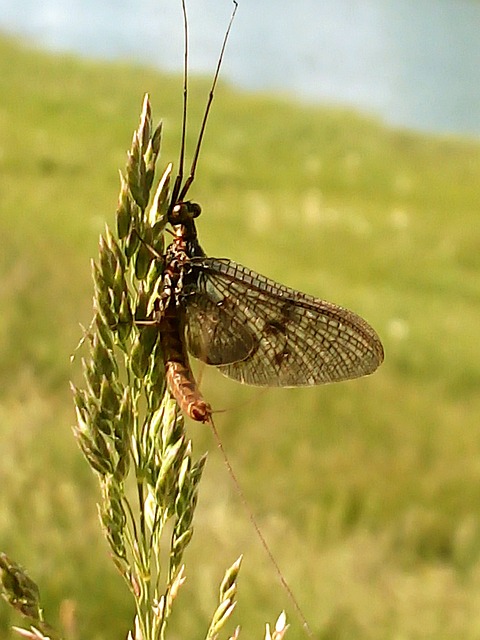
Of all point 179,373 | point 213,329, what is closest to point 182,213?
point 213,329

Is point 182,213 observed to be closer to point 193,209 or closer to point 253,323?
point 193,209

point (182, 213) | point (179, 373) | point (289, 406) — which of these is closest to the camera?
point (179, 373)

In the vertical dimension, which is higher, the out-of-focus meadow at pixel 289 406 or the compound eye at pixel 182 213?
the out-of-focus meadow at pixel 289 406

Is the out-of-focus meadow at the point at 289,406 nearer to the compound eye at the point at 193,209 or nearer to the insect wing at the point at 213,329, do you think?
the insect wing at the point at 213,329

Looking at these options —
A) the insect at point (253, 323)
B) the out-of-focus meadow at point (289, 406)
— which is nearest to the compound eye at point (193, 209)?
the insect at point (253, 323)

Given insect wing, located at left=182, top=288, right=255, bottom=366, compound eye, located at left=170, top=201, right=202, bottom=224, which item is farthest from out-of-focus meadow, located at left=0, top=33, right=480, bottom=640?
compound eye, located at left=170, top=201, right=202, bottom=224

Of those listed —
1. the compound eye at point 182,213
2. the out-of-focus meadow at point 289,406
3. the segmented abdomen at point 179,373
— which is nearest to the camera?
the segmented abdomen at point 179,373

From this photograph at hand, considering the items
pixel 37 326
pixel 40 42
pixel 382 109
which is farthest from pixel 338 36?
pixel 37 326
